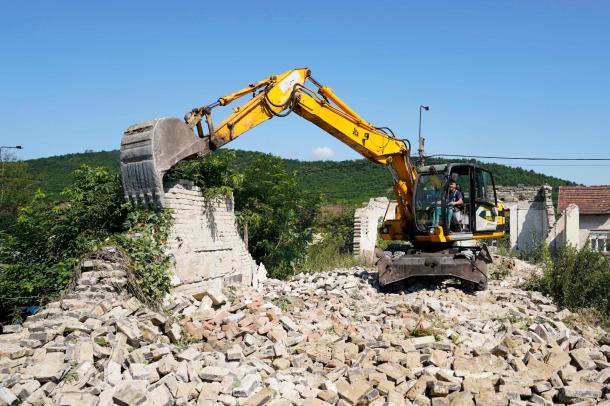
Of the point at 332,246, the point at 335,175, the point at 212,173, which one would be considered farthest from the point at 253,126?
the point at 335,175

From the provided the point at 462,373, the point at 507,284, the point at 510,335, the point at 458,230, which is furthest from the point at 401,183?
the point at 462,373

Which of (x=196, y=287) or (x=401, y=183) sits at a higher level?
(x=401, y=183)

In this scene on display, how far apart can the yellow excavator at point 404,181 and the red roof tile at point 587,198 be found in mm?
12396

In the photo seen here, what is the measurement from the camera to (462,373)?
20.4ft

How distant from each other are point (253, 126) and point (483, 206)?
4.63 m

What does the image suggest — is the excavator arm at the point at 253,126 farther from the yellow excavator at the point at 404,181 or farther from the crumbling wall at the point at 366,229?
the crumbling wall at the point at 366,229

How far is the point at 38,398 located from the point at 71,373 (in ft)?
1.38

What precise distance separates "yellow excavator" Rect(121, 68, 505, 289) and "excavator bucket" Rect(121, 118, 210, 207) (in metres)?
0.09

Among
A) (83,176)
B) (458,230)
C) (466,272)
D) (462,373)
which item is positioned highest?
(83,176)

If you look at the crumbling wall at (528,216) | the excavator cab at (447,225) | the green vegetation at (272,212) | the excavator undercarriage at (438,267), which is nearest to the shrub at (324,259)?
the green vegetation at (272,212)

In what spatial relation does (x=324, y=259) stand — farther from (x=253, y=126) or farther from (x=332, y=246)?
(x=253, y=126)

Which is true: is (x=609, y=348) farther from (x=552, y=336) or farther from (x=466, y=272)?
(x=466, y=272)

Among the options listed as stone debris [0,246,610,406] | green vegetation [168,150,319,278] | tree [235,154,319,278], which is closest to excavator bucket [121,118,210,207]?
stone debris [0,246,610,406]

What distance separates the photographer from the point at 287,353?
697cm
